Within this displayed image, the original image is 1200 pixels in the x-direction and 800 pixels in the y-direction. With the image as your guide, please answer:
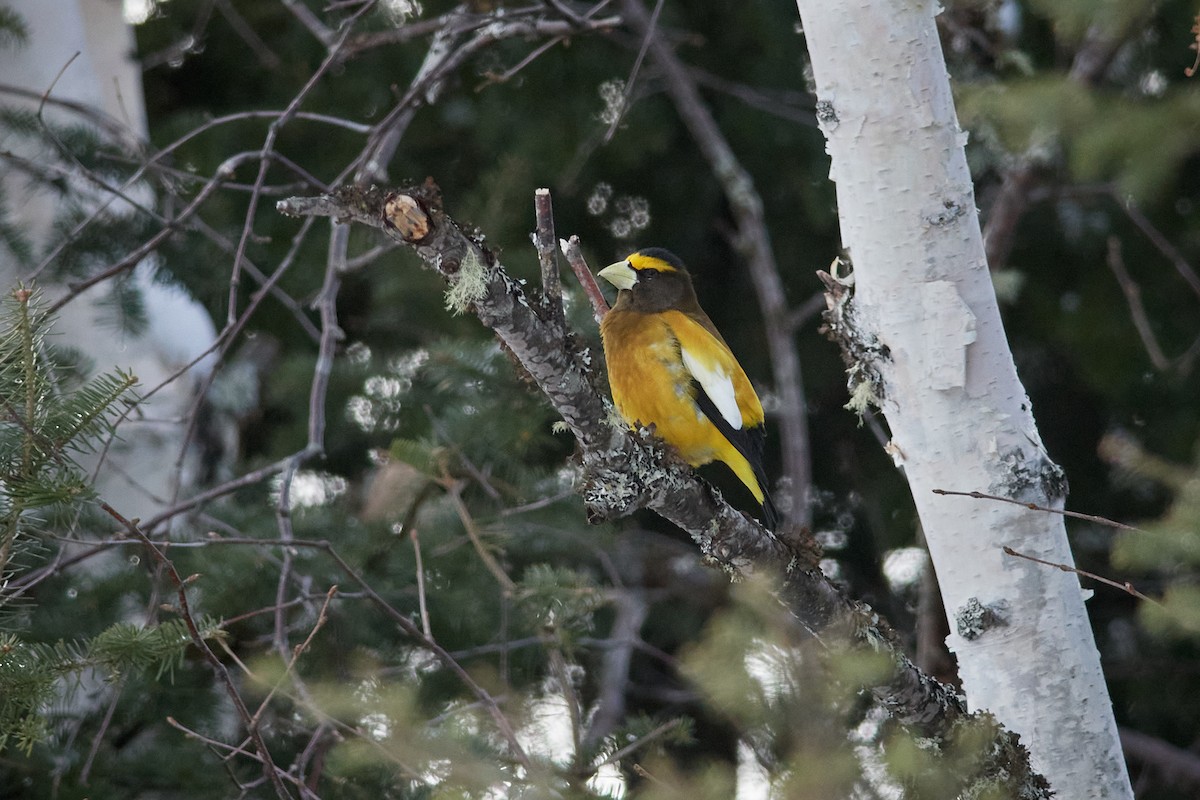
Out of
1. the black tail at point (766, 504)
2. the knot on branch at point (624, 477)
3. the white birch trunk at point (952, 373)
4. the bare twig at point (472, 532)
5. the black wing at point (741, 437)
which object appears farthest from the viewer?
the black tail at point (766, 504)

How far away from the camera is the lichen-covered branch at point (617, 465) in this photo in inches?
77.5

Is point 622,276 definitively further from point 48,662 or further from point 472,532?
point 48,662

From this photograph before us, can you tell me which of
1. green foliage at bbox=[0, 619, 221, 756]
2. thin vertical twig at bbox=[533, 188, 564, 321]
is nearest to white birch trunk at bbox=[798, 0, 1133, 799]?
thin vertical twig at bbox=[533, 188, 564, 321]

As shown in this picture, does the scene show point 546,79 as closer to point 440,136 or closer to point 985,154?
point 440,136

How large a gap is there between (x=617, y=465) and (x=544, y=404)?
1.86 m

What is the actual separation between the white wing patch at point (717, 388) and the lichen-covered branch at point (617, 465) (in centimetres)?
92

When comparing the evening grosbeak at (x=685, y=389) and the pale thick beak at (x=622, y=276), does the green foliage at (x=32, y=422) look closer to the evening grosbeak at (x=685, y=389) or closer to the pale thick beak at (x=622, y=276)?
the evening grosbeak at (x=685, y=389)

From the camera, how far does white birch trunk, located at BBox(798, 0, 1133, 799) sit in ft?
8.34

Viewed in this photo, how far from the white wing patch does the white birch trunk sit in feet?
3.24

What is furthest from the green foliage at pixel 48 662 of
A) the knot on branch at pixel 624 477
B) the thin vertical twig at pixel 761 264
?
the thin vertical twig at pixel 761 264

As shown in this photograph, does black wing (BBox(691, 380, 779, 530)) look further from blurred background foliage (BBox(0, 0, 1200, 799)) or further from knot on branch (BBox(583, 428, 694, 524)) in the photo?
knot on branch (BBox(583, 428, 694, 524))

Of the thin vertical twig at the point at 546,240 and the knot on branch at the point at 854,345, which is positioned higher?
the thin vertical twig at the point at 546,240

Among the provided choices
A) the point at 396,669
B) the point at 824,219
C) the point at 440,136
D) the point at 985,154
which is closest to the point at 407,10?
the point at 440,136

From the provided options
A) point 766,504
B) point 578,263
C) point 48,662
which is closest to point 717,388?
point 766,504
